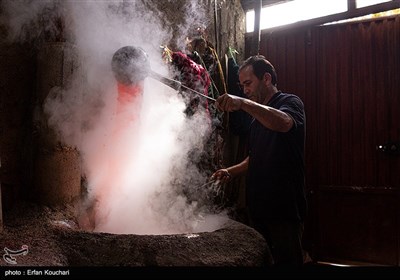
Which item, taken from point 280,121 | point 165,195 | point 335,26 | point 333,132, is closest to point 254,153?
point 280,121

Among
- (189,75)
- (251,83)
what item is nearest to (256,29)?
(189,75)

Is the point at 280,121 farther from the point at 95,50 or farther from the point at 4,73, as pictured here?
the point at 4,73

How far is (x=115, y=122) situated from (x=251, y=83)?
4.75 feet

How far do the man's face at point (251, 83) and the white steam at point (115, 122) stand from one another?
1.13 meters

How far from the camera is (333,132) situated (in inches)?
240

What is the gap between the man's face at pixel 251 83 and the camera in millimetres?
3602

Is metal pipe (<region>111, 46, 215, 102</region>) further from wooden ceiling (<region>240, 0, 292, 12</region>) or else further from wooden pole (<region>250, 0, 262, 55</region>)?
wooden ceiling (<region>240, 0, 292, 12</region>)

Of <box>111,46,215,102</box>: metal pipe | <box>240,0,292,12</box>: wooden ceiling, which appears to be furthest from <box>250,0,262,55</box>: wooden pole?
<box>111,46,215,102</box>: metal pipe

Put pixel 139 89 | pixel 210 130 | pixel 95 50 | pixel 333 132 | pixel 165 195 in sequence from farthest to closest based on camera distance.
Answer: pixel 333 132
pixel 210 130
pixel 165 195
pixel 95 50
pixel 139 89

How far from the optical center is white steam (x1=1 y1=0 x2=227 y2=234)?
311cm

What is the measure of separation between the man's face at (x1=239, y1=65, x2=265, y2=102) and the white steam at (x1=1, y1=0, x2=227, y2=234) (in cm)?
113

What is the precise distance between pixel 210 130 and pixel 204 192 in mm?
974

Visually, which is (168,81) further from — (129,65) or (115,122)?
(115,122)

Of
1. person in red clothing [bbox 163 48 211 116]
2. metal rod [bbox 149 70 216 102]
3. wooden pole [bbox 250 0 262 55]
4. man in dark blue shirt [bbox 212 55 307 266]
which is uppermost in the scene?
wooden pole [bbox 250 0 262 55]
